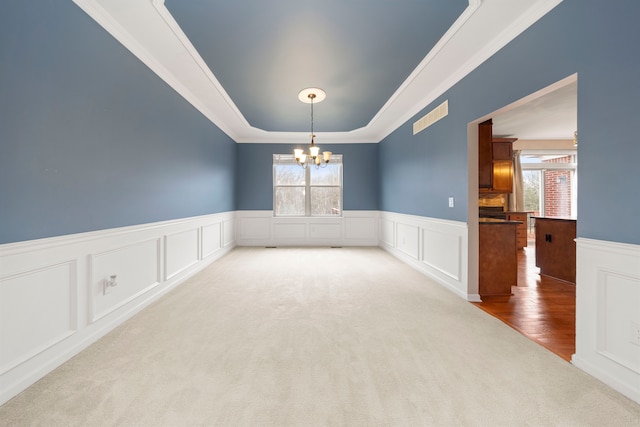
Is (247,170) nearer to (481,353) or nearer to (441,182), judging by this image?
(441,182)

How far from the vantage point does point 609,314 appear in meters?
1.77

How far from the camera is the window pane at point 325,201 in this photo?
7.26m

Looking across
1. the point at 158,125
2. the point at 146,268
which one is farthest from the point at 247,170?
the point at 146,268

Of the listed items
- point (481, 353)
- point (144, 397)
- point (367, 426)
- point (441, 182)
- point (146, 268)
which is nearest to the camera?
point (367, 426)

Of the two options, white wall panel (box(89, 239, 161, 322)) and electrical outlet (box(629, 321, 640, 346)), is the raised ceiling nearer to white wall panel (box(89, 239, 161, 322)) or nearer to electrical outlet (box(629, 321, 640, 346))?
white wall panel (box(89, 239, 161, 322))

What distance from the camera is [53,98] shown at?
1.90 meters

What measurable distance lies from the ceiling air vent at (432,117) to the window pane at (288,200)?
3419 mm

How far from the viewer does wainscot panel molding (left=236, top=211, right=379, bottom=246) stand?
23.2 feet

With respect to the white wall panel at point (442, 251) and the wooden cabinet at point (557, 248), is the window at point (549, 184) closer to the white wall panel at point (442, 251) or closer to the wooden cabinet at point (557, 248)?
the wooden cabinet at point (557, 248)

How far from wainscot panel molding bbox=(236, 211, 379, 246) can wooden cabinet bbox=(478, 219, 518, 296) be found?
3.65 meters

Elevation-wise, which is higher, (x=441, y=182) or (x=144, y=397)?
(x=441, y=182)

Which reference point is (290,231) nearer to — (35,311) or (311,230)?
(311,230)

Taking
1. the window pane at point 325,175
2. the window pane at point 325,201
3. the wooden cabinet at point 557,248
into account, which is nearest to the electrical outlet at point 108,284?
the window pane at point 325,201

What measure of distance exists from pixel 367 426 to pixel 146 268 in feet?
8.97
